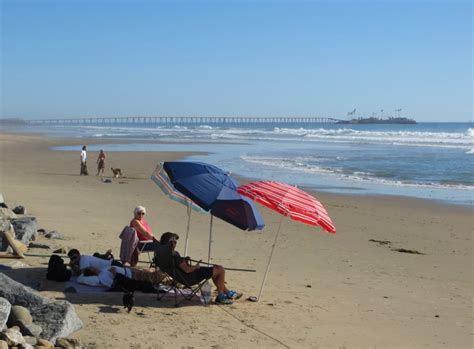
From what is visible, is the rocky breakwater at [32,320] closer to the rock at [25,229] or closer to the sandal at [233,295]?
the sandal at [233,295]

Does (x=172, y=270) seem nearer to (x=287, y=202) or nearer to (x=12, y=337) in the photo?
(x=287, y=202)

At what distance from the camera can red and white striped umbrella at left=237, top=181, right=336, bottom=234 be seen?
695 cm

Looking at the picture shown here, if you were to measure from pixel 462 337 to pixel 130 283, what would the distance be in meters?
3.83

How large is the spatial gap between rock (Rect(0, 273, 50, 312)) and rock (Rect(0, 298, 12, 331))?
43 cm

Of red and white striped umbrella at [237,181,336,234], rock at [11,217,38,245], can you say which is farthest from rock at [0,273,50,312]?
rock at [11,217,38,245]

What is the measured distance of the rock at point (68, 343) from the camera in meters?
5.29

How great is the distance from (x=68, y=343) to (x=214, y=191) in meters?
2.79

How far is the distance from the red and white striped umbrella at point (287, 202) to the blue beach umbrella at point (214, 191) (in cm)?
37

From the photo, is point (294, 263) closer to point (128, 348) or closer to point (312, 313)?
point (312, 313)

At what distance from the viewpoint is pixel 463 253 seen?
10.9 meters

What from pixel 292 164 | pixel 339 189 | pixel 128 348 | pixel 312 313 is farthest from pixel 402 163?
pixel 128 348

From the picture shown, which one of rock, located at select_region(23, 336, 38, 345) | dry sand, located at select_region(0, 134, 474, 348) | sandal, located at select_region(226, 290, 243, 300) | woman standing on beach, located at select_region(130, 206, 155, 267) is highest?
woman standing on beach, located at select_region(130, 206, 155, 267)

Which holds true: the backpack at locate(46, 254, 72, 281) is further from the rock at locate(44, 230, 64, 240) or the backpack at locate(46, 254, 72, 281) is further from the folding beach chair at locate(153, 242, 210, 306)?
the rock at locate(44, 230, 64, 240)

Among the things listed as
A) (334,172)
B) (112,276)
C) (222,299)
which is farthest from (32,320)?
(334,172)
